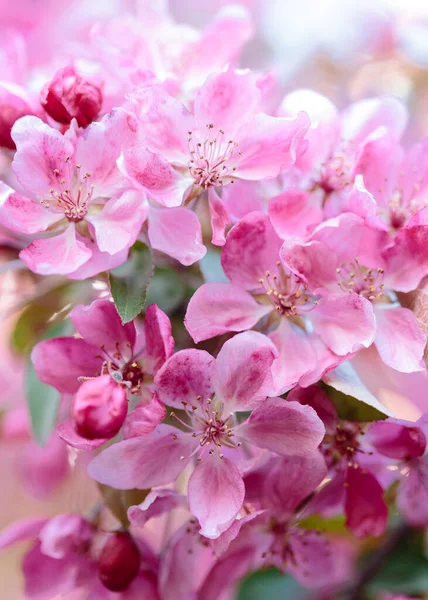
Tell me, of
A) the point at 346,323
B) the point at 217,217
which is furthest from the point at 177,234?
the point at 346,323

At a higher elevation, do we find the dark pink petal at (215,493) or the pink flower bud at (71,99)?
the pink flower bud at (71,99)

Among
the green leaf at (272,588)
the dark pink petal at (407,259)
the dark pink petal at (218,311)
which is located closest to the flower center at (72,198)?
the dark pink petal at (218,311)

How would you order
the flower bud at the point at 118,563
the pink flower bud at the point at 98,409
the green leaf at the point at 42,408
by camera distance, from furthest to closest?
the green leaf at the point at 42,408 → the flower bud at the point at 118,563 → the pink flower bud at the point at 98,409

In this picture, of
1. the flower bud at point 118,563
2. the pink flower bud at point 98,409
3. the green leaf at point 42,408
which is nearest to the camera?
the pink flower bud at point 98,409

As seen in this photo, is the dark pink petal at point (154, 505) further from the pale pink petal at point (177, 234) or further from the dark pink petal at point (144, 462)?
the pale pink petal at point (177, 234)

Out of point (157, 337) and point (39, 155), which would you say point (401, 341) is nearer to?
point (157, 337)

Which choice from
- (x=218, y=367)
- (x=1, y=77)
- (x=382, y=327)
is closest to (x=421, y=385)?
(x=382, y=327)

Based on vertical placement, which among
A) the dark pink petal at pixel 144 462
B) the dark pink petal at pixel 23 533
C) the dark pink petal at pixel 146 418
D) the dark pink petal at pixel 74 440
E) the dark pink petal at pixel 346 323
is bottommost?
the dark pink petal at pixel 23 533

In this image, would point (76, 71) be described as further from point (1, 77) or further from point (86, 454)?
point (86, 454)
